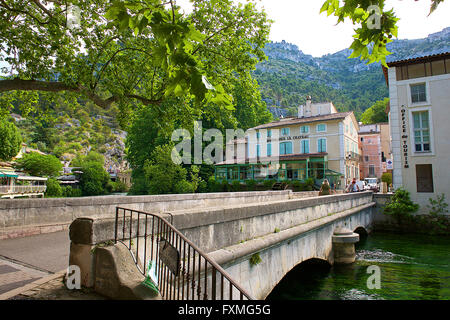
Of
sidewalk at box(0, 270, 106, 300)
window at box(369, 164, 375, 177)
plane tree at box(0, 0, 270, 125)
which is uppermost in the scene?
plane tree at box(0, 0, 270, 125)

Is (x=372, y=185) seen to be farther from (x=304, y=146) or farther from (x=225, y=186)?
(x=225, y=186)

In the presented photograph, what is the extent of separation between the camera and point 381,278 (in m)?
9.50

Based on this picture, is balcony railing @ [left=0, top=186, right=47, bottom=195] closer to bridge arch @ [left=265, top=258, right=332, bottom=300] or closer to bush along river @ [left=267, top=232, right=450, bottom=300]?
bridge arch @ [left=265, top=258, right=332, bottom=300]

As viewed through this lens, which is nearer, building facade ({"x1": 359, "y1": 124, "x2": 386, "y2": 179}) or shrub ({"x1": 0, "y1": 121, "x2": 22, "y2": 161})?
shrub ({"x1": 0, "y1": 121, "x2": 22, "y2": 161})

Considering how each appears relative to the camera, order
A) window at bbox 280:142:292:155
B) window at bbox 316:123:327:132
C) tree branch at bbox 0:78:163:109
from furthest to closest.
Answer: window at bbox 280:142:292:155, window at bbox 316:123:327:132, tree branch at bbox 0:78:163:109

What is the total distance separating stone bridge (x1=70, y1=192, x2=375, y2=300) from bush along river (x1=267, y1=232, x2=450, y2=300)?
1072 mm

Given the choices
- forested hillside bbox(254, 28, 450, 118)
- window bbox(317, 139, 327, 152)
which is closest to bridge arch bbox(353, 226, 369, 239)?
window bbox(317, 139, 327, 152)

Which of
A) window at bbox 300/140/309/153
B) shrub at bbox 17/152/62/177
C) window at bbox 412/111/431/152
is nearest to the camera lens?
window at bbox 412/111/431/152

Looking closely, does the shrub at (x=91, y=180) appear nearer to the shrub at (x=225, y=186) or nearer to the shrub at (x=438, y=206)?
the shrub at (x=225, y=186)

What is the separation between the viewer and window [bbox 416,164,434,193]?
A: 67.8 feet

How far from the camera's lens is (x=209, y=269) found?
14.2 feet

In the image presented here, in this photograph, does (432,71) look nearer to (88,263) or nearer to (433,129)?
(433,129)

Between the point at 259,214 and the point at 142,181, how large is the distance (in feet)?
111

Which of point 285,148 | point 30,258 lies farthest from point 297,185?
point 30,258
